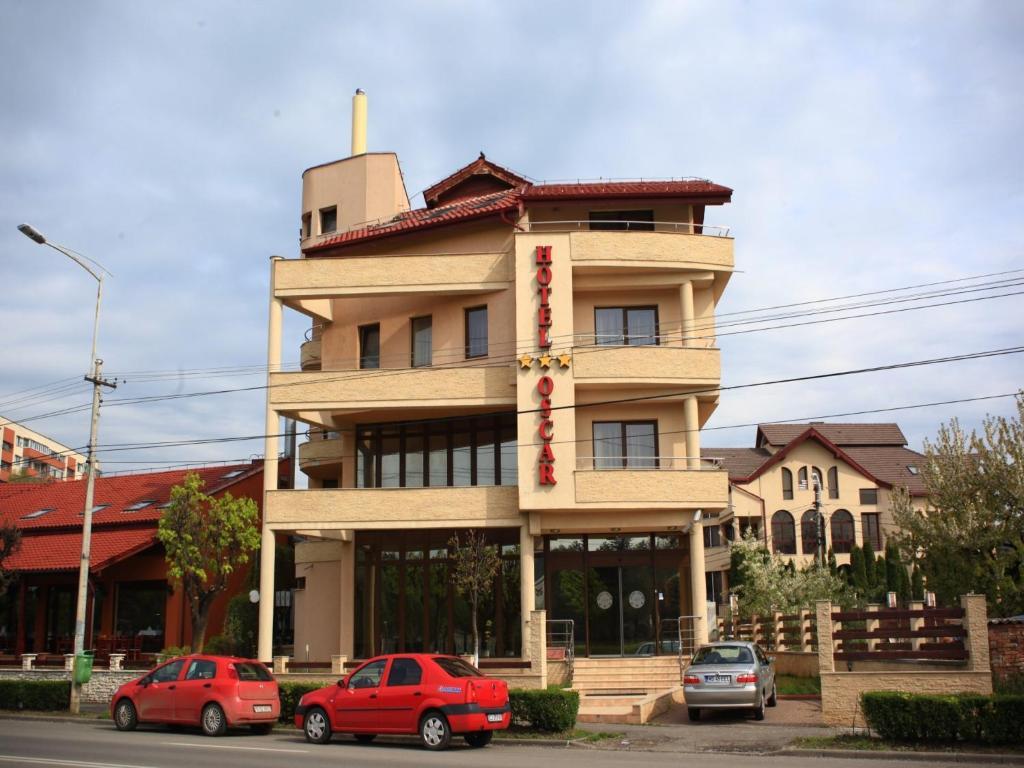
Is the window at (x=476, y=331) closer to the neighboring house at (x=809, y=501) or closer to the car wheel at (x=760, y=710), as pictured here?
the car wheel at (x=760, y=710)

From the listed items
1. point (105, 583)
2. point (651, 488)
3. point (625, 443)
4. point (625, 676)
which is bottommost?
point (625, 676)

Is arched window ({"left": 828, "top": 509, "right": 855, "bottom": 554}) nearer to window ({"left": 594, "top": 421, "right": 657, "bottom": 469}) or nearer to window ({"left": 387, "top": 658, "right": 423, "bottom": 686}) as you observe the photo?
window ({"left": 594, "top": 421, "right": 657, "bottom": 469})

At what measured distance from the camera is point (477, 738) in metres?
17.7

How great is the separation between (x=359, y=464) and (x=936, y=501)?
17.5 meters

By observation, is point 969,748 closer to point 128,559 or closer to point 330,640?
point 330,640

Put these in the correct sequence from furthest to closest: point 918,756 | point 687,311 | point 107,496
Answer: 1. point 107,496
2. point 687,311
3. point 918,756

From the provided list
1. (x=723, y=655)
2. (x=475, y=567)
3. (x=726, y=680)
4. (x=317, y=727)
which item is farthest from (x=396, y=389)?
(x=726, y=680)

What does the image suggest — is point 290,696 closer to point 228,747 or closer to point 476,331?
point 228,747

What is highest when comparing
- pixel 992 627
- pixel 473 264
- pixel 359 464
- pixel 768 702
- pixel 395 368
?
pixel 473 264

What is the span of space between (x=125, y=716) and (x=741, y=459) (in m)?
48.7

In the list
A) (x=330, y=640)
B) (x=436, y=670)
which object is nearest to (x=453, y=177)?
(x=330, y=640)

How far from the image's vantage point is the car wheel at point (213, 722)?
63.0 feet

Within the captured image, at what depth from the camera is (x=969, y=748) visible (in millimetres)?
15727

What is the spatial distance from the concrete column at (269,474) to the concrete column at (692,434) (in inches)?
460
